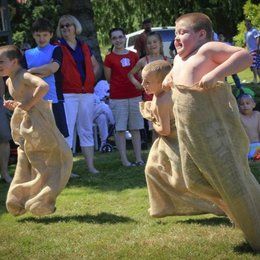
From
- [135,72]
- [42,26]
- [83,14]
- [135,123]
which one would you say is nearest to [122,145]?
[135,123]

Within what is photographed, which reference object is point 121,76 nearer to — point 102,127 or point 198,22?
point 102,127

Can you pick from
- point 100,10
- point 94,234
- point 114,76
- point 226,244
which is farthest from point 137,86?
point 100,10

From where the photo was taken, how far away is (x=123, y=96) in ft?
31.7

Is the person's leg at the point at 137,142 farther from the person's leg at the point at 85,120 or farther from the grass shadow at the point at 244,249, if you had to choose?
the grass shadow at the point at 244,249

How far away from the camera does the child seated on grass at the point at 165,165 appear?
596 centimetres

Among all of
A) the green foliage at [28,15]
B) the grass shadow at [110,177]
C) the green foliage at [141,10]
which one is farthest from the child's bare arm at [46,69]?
the green foliage at [28,15]

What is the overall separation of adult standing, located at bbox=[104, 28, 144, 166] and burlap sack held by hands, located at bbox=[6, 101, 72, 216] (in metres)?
3.00

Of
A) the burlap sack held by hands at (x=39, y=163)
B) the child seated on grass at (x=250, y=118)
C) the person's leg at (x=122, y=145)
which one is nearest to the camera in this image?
the burlap sack held by hands at (x=39, y=163)

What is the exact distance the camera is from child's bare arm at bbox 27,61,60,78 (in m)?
7.73

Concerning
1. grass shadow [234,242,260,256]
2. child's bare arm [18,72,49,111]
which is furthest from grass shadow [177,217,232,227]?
child's bare arm [18,72,49,111]

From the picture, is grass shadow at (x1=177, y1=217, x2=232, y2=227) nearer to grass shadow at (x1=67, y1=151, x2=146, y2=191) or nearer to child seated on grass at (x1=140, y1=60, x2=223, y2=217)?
child seated on grass at (x1=140, y1=60, x2=223, y2=217)

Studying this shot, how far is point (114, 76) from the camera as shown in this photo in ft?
31.9

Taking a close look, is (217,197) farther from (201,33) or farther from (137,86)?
(137,86)

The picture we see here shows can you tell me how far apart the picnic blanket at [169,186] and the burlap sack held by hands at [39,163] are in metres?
0.94
